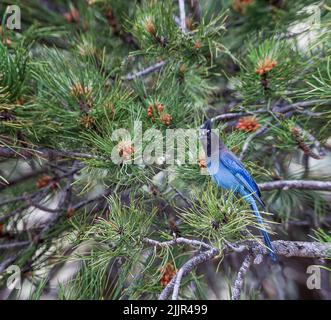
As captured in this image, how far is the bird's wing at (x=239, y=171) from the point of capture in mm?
1358

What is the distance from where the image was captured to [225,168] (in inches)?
57.1

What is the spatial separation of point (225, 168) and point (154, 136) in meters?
0.30

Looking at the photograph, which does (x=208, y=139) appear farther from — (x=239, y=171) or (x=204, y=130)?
(x=239, y=171)

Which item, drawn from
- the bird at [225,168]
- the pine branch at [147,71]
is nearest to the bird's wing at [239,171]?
the bird at [225,168]

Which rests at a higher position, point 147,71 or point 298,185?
point 147,71

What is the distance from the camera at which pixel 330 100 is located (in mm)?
1244

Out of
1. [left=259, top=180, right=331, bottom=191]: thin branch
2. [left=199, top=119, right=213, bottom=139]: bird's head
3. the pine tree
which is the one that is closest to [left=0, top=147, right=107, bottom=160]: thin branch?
the pine tree

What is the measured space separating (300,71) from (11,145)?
2.62ft

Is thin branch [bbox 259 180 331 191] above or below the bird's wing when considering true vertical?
below

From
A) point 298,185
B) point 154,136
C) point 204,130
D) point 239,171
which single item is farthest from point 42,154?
point 298,185

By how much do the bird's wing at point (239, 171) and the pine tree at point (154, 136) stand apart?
1.4 inches

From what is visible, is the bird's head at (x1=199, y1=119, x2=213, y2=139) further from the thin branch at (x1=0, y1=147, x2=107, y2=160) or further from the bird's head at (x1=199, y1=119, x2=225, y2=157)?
the thin branch at (x1=0, y1=147, x2=107, y2=160)

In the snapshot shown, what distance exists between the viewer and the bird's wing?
1358 mm

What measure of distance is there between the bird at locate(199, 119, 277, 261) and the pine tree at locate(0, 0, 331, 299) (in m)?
0.03
